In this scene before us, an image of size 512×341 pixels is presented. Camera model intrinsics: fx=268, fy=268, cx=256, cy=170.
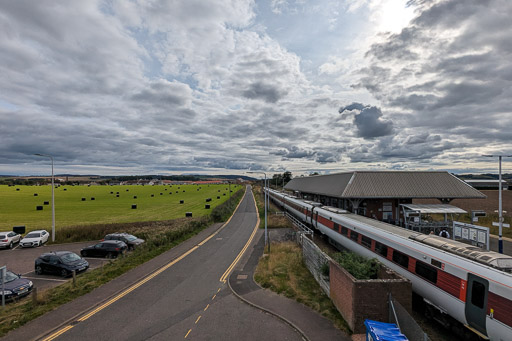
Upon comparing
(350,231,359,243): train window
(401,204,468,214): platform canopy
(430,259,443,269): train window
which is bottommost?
(350,231,359,243): train window

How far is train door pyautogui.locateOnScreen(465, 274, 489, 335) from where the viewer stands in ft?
31.3

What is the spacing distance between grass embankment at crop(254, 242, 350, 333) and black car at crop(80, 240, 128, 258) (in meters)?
12.9

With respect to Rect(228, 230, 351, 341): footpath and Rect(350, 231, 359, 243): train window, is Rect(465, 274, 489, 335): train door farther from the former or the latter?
Rect(350, 231, 359, 243): train window

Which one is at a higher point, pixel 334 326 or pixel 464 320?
pixel 464 320

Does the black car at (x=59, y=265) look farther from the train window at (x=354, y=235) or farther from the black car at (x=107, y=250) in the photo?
the train window at (x=354, y=235)

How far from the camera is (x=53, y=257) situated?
19.5m

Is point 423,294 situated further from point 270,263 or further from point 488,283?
point 270,263

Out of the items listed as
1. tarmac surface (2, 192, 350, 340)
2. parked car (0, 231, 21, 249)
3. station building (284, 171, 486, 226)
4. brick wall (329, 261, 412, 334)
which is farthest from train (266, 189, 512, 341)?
parked car (0, 231, 21, 249)

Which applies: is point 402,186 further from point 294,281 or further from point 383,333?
point 383,333

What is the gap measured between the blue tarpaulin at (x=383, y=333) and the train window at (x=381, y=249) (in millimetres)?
7237

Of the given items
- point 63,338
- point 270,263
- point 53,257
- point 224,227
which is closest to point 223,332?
point 63,338

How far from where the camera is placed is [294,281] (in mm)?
16984

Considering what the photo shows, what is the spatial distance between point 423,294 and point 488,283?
3.98 m

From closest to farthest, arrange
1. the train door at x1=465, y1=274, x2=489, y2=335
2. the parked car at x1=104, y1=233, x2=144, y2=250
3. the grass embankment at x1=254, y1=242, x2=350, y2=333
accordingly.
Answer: the train door at x1=465, y1=274, x2=489, y2=335 < the grass embankment at x1=254, y1=242, x2=350, y2=333 < the parked car at x1=104, y1=233, x2=144, y2=250
